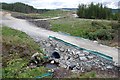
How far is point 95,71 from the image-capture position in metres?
10.7

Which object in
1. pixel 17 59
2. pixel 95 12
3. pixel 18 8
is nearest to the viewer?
pixel 17 59

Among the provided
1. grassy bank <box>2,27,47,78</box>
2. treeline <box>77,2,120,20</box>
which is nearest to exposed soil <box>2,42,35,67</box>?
grassy bank <box>2,27,47,78</box>

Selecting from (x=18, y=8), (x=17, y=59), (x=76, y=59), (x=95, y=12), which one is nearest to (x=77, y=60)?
(x=76, y=59)

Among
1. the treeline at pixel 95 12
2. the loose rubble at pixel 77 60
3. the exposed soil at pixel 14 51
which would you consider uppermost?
the treeline at pixel 95 12

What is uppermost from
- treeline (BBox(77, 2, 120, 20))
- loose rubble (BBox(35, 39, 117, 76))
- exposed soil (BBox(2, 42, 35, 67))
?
treeline (BBox(77, 2, 120, 20))

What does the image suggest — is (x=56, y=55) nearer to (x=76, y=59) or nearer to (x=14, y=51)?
(x=76, y=59)

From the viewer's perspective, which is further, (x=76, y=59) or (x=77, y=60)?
(x=76, y=59)

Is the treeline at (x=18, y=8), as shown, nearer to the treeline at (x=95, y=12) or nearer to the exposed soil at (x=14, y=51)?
the treeline at (x=95, y=12)

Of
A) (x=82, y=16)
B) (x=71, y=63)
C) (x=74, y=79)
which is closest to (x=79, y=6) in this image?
(x=82, y=16)

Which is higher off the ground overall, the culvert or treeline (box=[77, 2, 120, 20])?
treeline (box=[77, 2, 120, 20])

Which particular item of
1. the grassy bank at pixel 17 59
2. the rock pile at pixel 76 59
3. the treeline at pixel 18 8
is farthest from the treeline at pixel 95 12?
the treeline at pixel 18 8

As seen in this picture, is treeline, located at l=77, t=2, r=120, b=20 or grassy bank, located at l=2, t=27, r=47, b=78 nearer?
grassy bank, located at l=2, t=27, r=47, b=78

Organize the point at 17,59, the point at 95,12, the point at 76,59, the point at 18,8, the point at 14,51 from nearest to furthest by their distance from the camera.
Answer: the point at 17,59, the point at 76,59, the point at 14,51, the point at 95,12, the point at 18,8

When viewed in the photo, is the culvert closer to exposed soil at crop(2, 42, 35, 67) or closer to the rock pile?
the rock pile
